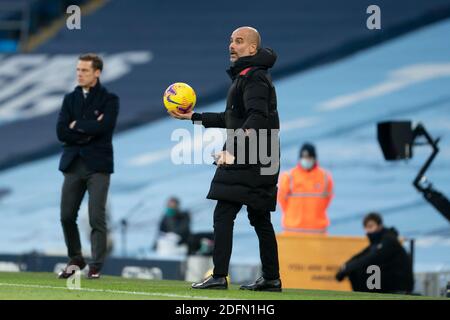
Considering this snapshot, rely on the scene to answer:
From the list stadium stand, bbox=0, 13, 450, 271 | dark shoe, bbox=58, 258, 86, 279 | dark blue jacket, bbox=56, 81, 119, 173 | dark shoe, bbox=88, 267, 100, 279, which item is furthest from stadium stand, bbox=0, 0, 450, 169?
dark shoe, bbox=88, 267, 100, 279

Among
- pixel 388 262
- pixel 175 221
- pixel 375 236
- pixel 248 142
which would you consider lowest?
pixel 388 262

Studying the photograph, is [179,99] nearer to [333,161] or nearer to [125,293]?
[125,293]

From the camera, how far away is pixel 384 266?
13336mm

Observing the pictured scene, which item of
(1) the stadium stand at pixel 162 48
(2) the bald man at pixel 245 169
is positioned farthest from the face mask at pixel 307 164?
(2) the bald man at pixel 245 169

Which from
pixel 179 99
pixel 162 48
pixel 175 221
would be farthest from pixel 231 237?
pixel 162 48

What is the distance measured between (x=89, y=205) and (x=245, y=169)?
249 centimetres

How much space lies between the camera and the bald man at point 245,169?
905cm

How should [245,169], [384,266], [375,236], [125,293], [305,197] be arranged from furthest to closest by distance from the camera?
[305,197], [375,236], [384,266], [245,169], [125,293]

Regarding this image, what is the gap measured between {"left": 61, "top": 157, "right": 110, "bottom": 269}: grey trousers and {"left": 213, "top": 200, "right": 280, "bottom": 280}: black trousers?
217 cm

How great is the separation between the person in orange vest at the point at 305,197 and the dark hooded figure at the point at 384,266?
7.51ft

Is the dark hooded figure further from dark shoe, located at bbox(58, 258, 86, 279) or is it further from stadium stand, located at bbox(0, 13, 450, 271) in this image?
stadium stand, located at bbox(0, 13, 450, 271)

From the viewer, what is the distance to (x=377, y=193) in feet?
68.2
